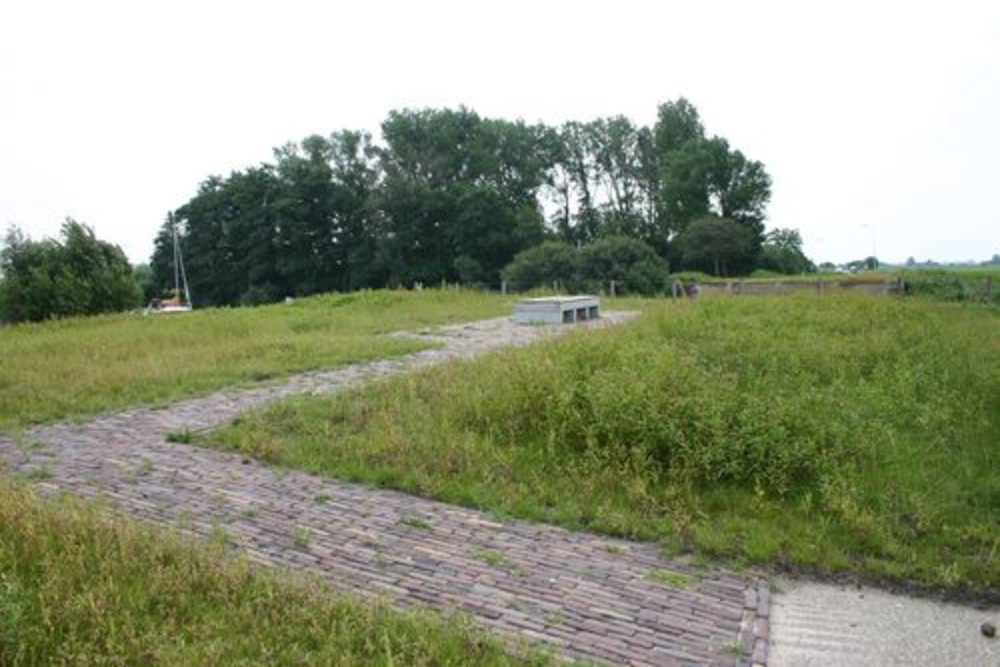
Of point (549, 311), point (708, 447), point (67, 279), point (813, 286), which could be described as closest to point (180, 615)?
point (708, 447)

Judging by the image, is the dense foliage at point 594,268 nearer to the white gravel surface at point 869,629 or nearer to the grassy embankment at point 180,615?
the white gravel surface at point 869,629

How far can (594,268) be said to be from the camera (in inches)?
1613

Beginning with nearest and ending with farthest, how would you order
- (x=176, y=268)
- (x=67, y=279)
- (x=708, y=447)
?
1. (x=708, y=447)
2. (x=67, y=279)
3. (x=176, y=268)

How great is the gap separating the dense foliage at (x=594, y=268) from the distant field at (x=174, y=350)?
15.7m

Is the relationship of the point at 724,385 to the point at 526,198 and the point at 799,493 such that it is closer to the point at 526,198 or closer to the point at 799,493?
the point at 799,493

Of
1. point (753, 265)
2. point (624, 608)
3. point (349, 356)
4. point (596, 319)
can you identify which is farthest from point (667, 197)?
point (624, 608)

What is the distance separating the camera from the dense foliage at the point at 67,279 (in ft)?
93.1

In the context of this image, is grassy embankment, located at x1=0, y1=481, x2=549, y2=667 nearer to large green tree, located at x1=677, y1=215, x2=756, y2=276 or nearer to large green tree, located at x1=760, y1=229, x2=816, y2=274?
large green tree, located at x1=677, y1=215, x2=756, y2=276

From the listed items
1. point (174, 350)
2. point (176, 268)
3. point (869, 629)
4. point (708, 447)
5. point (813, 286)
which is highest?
point (176, 268)

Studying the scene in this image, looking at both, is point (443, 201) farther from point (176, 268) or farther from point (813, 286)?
point (813, 286)

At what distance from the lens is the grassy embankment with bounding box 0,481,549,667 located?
358cm

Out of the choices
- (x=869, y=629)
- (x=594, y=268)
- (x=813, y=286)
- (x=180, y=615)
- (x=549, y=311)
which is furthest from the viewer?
(x=594, y=268)

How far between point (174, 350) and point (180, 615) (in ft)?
37.8

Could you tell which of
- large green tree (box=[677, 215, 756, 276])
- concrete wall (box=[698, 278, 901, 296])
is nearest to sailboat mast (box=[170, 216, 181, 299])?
large green tree (box=[677, 215, 756, 276])
